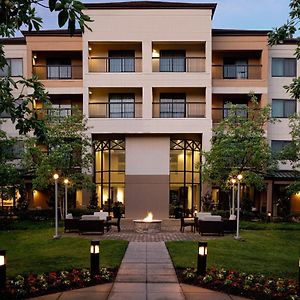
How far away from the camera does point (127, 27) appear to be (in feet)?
90.5

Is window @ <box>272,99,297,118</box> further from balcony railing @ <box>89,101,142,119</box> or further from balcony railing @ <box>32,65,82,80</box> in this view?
balcony railing @ <box>32,65,82,80</box>

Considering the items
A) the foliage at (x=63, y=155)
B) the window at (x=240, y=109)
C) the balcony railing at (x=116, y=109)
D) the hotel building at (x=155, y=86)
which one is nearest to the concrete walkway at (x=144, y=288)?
the foliage at (x=63, y=155)

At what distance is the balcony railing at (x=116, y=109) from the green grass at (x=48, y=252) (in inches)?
452

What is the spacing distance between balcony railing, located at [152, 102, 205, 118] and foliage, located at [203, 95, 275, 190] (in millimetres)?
4300

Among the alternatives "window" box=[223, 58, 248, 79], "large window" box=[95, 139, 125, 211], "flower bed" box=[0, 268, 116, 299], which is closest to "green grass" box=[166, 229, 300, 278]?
"flower bed" box=[0, 268, 116, 299]

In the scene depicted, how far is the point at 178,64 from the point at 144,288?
2185 centimetres

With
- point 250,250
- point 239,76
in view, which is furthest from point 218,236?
point 239,76

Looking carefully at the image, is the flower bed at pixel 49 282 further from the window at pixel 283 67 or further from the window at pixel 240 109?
the window at pixel 283 67

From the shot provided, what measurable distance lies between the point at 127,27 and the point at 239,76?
30.5 ft

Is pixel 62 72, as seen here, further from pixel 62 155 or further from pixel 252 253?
pixel 252 253

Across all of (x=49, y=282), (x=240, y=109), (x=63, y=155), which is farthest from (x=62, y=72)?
(x=49, y=282)

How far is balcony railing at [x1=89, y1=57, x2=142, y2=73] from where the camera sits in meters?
28.8

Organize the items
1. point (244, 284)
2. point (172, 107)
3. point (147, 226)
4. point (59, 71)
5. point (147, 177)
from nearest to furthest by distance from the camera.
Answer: point (244, 284) < point (147, 226) < point (147, 177) < point (172, 107) < point (59, 71)

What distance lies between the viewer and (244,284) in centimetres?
972
